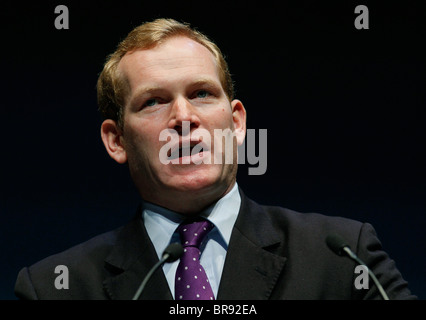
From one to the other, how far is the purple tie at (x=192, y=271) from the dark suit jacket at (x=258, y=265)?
0.04 meters

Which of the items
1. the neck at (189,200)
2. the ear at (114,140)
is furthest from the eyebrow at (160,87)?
the neck at (189,200)

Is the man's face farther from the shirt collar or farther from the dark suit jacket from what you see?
the dark suit jacket

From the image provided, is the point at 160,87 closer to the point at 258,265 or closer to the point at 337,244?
the point at 258,265

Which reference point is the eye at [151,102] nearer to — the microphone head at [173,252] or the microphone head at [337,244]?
the microphone head at [173,252]

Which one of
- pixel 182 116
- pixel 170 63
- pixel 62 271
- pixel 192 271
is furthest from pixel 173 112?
pixel 62 271

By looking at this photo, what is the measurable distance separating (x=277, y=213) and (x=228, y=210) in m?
0.17

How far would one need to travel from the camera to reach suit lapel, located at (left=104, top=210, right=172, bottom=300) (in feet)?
5.57

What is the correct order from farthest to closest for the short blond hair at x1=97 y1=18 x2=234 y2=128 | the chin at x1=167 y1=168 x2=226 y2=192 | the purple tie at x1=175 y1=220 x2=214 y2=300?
the short blond hair at x1=97 y1=18 x2=234 y2=128 < the chin at x1=167 y1=168 x2=226 y2=192 < the purple tie at x1=175 y1=220 x2=214 y2=300

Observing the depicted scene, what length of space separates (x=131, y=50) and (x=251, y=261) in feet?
2.42

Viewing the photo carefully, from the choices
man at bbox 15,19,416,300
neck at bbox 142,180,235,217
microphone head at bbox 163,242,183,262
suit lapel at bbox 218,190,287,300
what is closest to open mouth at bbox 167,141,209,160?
man at bbox 15,19,416,300

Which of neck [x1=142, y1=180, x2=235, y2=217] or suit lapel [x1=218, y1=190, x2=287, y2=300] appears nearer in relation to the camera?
suit lapel [x1=218, y1=190, x2=287, y2=300]

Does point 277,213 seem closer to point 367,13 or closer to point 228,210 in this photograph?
point 228,210

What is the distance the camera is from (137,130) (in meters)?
1.85
